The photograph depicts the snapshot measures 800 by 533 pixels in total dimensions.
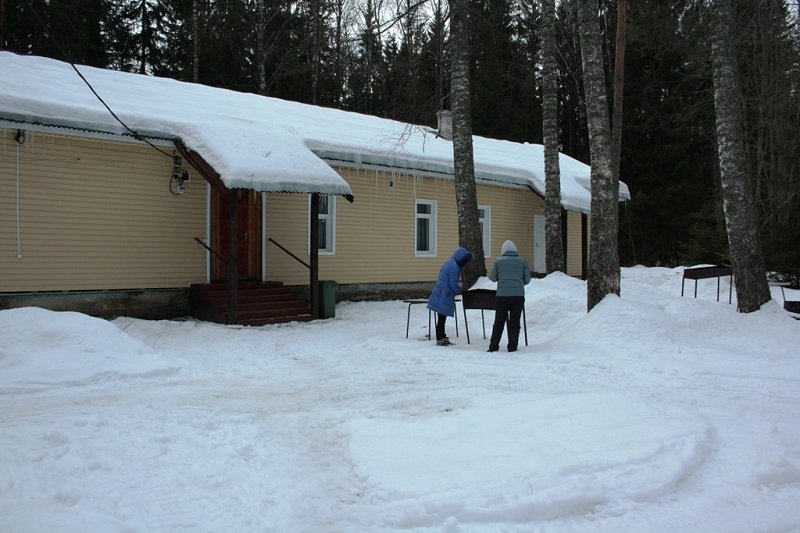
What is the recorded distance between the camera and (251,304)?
12.6 meters

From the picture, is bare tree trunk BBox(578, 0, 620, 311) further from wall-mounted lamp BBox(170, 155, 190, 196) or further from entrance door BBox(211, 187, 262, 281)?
wall-mounted lamp BBox(170, 155, 190, 196)

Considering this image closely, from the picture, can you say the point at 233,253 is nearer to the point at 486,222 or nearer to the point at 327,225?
the point at 327,225

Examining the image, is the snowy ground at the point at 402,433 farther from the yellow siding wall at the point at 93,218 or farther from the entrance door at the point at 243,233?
the entrance door at the point at 243,233

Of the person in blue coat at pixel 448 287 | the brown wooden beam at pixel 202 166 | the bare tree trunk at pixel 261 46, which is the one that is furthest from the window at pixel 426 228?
the bare tree trunk at pixel 261 46

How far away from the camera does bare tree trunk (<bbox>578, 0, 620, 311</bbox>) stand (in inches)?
425

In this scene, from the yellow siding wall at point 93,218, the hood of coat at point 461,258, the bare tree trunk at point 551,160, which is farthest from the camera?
the bare tree trunk at point 551,160

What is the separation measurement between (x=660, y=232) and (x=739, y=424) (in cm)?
3015

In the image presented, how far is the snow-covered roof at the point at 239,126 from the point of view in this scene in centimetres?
1138

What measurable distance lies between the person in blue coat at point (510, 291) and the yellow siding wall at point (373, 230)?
643 centimetres

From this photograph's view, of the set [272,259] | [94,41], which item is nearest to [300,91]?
[94,41]

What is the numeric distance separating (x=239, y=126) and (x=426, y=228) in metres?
5.98

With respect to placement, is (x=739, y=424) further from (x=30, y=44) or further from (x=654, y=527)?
(x=30, y=44)

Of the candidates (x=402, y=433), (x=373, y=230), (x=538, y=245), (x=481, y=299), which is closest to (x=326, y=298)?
(x=373, y=230)

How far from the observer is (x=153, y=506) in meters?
3.83
